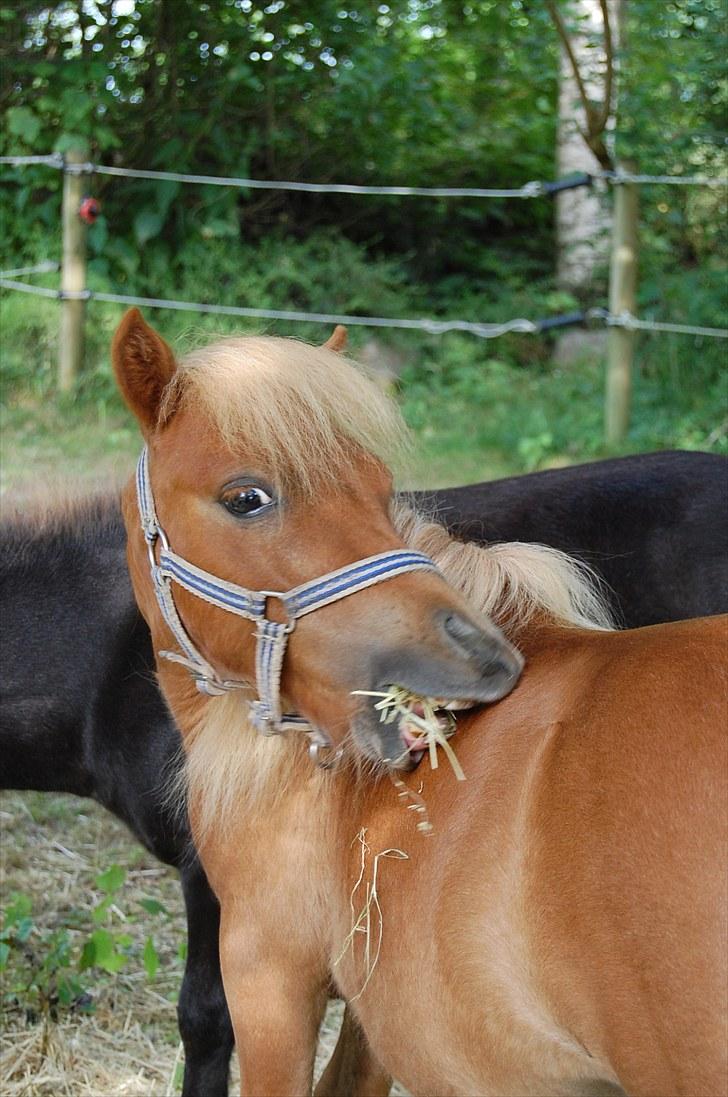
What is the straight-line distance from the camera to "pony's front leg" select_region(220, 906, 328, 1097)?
5.93 feet

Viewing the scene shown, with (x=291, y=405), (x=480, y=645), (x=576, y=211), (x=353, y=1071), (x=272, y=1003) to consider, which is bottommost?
(x=353, y=1071)

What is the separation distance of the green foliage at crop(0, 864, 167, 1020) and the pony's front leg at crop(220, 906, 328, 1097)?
38.6 inches

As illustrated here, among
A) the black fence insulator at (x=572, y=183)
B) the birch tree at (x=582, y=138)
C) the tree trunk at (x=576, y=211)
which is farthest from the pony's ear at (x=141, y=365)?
the tree trunk at (x=576, y=211)

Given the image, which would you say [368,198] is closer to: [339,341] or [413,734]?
[339,341]

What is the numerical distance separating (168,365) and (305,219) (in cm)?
727

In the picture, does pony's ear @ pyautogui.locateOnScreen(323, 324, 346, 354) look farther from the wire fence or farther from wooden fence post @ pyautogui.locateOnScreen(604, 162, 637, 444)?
wooden fence post @ pyautogui.locateOnScreen(604, 162, 637, 444)

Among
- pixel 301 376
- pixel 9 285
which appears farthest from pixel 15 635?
pixel 9 285

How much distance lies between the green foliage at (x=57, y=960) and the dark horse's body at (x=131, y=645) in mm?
323

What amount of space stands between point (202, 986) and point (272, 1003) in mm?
745

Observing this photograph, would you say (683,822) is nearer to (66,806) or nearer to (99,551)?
(99,551)

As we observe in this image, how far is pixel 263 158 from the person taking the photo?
850 centimetres

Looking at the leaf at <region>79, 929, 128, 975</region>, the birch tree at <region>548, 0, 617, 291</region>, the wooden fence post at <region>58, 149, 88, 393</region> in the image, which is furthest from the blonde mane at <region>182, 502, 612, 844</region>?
the birch tree at <region>548, 0, 617, 291</region>

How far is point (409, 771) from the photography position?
5.59 ft

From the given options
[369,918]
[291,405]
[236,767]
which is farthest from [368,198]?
[369,918]
